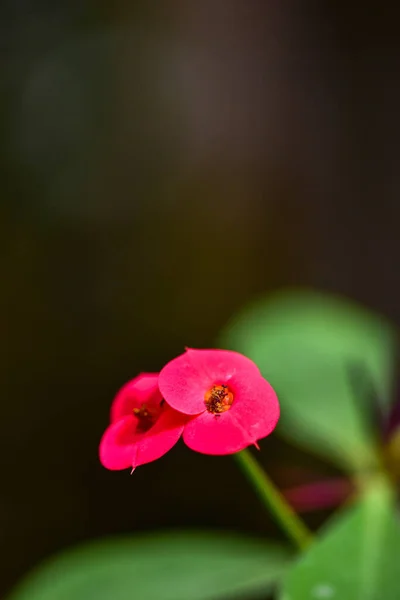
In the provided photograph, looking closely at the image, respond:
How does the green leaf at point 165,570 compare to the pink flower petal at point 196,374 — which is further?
the green leaf at point 165,570

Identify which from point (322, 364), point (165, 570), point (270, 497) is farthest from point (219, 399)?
point (322, 364)

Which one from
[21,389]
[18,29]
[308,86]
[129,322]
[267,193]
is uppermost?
[18,29]

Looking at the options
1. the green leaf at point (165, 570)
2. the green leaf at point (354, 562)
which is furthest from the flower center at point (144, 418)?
the green leaf at point (165, 570)

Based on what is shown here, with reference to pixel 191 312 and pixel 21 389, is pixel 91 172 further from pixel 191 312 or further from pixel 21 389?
pixel 21 389

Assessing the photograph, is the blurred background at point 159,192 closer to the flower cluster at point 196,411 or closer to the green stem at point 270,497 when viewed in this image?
the green stem at point 270,497

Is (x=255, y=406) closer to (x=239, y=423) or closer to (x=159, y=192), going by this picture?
(x=239, y=423)

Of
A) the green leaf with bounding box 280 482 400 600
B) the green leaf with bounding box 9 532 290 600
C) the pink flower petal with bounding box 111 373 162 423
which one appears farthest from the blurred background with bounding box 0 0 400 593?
the pink flower petal with bounding box 111 373 162 423

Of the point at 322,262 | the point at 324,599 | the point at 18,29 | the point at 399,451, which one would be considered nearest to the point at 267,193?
the point at 322,262
